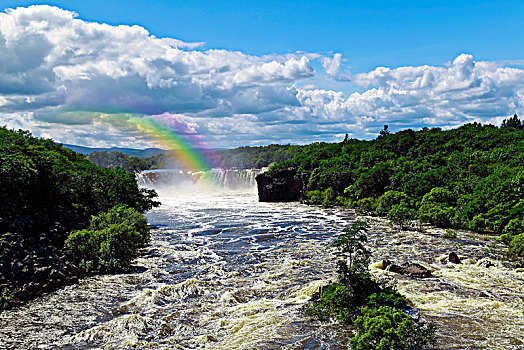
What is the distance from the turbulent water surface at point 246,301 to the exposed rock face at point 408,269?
801mm

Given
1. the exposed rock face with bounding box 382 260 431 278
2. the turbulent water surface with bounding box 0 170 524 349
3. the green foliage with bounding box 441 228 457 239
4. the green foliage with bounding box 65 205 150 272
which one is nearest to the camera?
the turbulent water surface with bounding box 0 170 524 349

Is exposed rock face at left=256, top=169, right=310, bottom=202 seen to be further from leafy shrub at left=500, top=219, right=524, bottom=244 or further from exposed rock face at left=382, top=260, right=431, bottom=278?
exposed rock face at left=382, top=260, right=431, bottom=278

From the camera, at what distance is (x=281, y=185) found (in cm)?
8044

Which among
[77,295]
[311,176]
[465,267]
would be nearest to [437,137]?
[311,176]

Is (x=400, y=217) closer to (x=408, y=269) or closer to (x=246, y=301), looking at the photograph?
(x=408, y=269)

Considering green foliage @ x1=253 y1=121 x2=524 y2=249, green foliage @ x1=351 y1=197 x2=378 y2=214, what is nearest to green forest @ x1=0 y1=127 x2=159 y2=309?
green foliage @ x1=253 y1=121 x2=524 y2=249

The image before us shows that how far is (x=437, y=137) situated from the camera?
289 feet

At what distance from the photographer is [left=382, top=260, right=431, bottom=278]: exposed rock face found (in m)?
23.6

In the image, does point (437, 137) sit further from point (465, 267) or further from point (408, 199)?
point (465, 267)

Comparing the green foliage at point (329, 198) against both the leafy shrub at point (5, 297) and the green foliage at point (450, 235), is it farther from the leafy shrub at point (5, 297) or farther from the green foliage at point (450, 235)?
the leafy shrub at point (5, 297)

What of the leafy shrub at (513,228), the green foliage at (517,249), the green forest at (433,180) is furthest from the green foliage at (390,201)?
the green foliage at (517,249)

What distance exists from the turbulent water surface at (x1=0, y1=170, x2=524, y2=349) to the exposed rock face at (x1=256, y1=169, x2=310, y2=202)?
4351 centimetres

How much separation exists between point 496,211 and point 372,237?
38.2ft

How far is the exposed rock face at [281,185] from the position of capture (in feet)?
261
